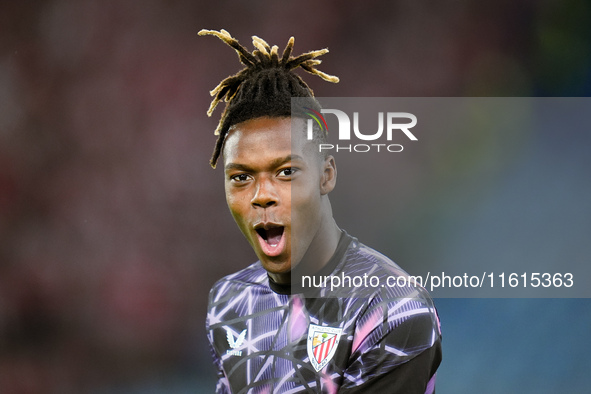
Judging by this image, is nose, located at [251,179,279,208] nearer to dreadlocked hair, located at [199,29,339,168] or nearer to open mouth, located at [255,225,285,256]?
open mouth, located at [255,225,285,256]

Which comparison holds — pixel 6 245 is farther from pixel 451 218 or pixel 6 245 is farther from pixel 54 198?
pixel 451 218

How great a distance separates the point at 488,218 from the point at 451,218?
0.72 ft

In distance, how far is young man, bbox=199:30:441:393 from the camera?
104 inches

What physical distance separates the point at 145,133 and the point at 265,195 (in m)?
2.23

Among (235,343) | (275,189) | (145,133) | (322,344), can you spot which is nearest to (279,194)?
(275,189)

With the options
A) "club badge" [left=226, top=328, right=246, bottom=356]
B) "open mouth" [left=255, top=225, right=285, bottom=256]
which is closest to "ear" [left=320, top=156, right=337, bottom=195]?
"open mouth" [left=255, top=225, right=285, bottom=256]

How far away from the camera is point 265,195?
2824 mm

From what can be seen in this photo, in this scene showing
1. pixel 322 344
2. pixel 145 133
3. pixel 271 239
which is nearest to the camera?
pixel 322 344

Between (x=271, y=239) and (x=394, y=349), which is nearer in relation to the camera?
(x=394, y=349)

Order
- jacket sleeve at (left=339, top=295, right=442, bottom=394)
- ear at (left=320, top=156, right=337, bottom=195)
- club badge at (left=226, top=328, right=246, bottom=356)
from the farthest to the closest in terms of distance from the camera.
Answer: club badge at (left=226, top=328, right=246, bottom=356)
ear at (left=320, top=156, right=337, bottom=195)
jacket sleeve at (left=339, top=295, right=442, bottom=394)

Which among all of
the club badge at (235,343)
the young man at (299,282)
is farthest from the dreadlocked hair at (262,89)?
the club badge at (235,343)

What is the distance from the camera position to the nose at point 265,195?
9.27 ft

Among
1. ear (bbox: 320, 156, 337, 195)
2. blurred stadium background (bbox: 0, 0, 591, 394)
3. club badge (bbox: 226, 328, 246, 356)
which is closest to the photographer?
ear (bbox: 320, 156, 337, 195)

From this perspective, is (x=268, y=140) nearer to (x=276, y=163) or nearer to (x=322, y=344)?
(x=276, y=163)
